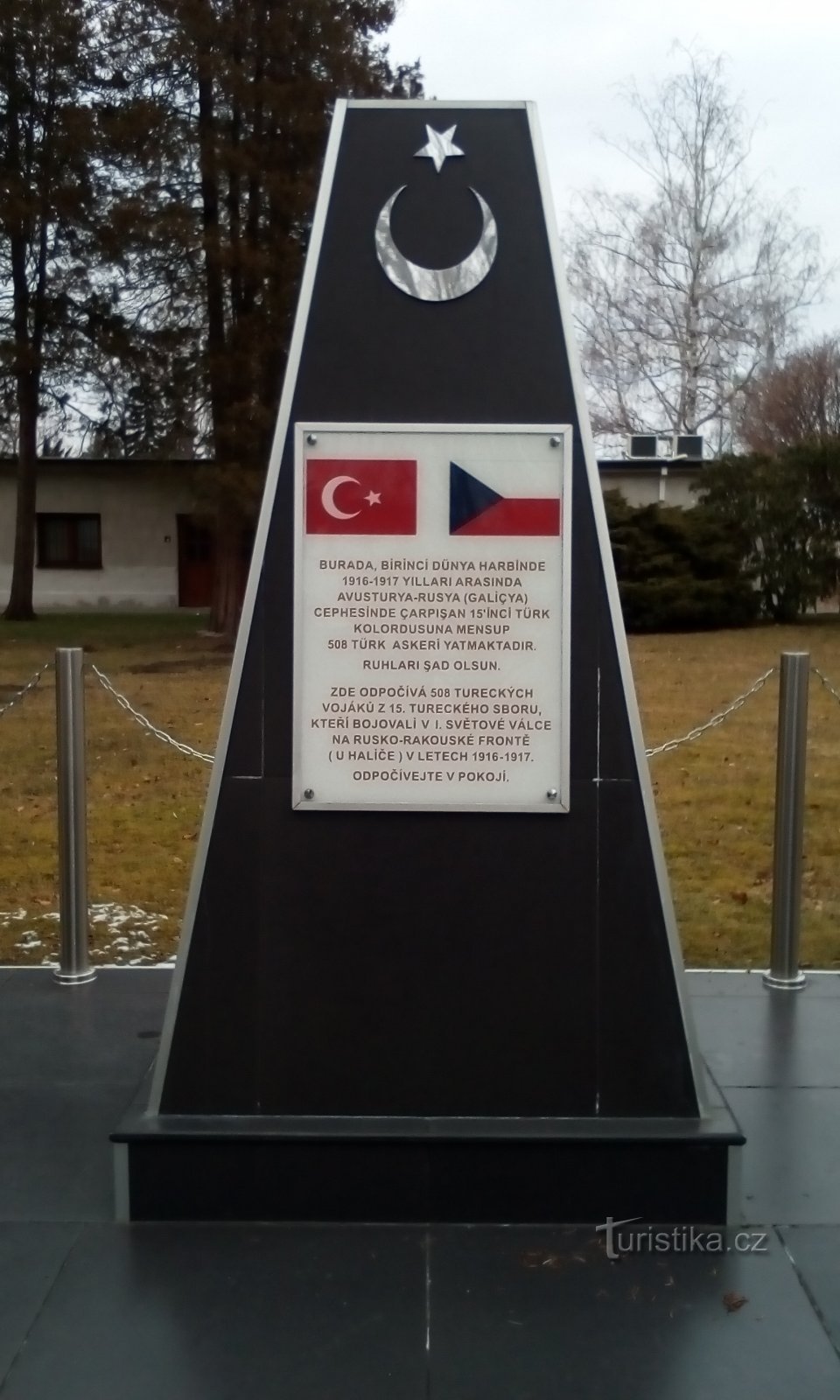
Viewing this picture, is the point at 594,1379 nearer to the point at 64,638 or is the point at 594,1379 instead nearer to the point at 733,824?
the point at 733,824

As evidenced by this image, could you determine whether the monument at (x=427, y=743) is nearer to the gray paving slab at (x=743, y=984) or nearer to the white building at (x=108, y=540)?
the gray paving slab at (x=743, y=984)

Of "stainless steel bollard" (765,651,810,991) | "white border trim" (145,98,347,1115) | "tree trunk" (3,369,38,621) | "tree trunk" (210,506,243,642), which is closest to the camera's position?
"white border trim" (145,98,347,1115)

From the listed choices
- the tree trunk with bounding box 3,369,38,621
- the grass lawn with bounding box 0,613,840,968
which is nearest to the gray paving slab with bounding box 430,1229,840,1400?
the grass lawn with bounding box 0,613,840,968

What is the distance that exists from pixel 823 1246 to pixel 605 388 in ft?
136

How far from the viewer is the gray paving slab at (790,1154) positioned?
330 centimetres

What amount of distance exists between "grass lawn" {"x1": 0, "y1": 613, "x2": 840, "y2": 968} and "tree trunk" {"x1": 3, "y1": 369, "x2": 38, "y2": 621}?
10295 millimetres

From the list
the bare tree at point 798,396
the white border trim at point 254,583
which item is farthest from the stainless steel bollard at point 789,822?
the bare tree at point 798,396

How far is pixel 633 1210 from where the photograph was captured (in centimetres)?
320

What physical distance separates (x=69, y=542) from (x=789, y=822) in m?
31.1

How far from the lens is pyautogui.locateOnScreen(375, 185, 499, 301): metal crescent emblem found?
3264 mm

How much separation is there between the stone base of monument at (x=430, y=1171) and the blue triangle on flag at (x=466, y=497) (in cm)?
A: 151

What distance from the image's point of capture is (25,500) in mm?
26875

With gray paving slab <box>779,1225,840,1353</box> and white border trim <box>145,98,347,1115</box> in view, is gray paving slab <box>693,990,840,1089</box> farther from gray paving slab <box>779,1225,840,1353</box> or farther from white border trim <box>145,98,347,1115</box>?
white border trim <box>145,98,347,1115</box>

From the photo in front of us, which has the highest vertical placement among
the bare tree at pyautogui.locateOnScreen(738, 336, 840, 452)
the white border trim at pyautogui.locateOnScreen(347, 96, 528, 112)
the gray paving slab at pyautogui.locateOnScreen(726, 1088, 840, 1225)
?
the bare tree at pyautogui.locateOnScreen(738, 336, 840, 452)
